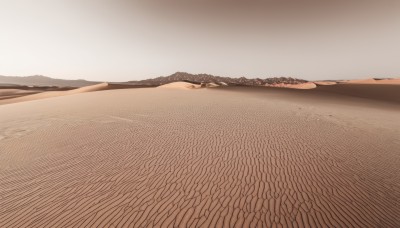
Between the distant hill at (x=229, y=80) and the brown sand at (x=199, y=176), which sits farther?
the distant hill at (x=229, y=80)

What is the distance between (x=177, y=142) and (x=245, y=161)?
2.55 meters

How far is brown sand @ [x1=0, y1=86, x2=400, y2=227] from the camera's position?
151 inches

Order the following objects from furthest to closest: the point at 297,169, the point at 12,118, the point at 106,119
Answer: the point at 12,118
the point at 106,119
the point at 297,169

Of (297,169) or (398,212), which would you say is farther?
Answer: (297,169)

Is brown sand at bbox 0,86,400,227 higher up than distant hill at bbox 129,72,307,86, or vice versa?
brown sand at bbox 0,86,400,227

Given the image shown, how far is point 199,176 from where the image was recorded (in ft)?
17.0

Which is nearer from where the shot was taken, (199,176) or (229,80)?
(199,176)

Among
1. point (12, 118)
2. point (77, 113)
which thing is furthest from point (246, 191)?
point (12, 118)

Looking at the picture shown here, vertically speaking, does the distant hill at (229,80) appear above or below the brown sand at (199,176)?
below

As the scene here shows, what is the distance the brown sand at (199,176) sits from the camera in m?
3.82

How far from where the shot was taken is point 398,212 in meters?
3.99

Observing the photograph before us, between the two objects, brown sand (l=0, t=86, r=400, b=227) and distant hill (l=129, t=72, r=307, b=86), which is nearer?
brown sand (l=0, t=86, r=400, b=227)

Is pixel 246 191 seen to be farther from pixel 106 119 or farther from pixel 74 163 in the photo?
pixel 106 119

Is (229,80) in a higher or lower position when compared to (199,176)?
lower
